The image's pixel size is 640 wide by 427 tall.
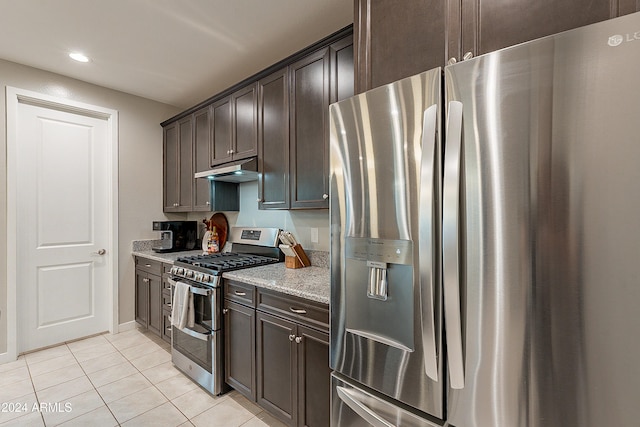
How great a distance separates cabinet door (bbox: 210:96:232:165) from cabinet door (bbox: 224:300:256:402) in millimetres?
1408

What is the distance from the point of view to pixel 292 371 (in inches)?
65.8

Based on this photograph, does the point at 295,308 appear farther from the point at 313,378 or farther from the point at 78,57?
the point at 78,57

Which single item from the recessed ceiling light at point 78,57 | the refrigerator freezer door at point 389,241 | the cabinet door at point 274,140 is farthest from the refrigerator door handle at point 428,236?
the recessed ceiling light at point 78,57

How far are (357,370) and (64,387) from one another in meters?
2.50

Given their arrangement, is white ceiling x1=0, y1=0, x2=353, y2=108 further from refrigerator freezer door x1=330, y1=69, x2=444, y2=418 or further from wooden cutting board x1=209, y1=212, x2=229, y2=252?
wooden cutting board x1=209, y1=212, x2=229, y2=252

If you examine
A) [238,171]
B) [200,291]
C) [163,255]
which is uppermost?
[238,171]

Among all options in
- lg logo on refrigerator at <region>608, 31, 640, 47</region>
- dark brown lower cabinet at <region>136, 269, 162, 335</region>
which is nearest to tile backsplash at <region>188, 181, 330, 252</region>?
dark brown lower cabinet at <region>136, 269, 162, 335</region>

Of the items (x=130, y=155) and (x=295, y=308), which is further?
(x=130, y=155)

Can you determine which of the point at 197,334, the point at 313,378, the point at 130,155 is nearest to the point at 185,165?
the point at 130,155

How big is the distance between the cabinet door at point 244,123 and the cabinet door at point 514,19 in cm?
174

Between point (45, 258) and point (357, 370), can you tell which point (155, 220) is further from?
point (357, 370)

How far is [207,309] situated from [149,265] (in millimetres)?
1364

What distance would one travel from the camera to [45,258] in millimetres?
2895

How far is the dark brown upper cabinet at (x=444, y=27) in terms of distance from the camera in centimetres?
87
